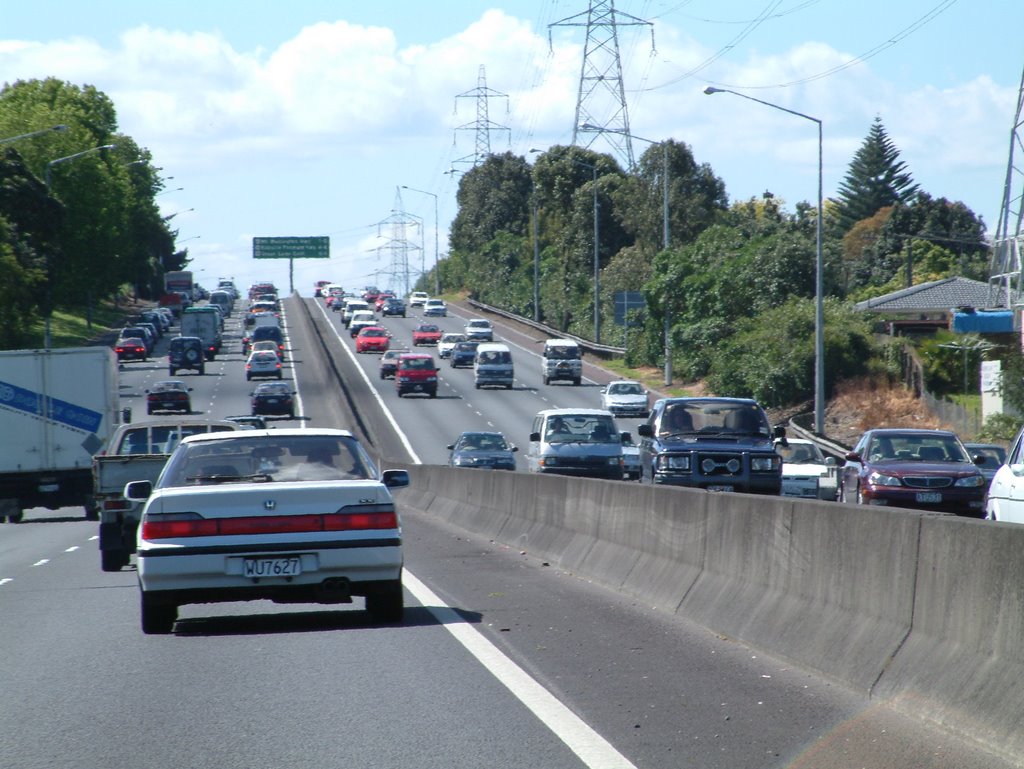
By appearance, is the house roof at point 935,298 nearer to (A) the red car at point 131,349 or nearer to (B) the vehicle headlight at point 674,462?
(A) the red car at point 131,349

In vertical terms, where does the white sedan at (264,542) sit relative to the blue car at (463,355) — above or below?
below

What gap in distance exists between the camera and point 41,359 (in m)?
31.8

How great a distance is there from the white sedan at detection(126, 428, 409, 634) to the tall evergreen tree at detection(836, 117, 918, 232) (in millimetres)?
146793

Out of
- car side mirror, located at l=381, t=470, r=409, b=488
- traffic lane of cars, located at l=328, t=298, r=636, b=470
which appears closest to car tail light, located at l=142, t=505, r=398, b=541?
car side mirror, located at l=381, t=470, r=409, b=488

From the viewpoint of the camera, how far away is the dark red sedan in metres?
24.5

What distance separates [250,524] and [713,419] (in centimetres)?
1355

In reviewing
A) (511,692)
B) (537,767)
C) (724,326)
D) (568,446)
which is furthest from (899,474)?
(724,326)

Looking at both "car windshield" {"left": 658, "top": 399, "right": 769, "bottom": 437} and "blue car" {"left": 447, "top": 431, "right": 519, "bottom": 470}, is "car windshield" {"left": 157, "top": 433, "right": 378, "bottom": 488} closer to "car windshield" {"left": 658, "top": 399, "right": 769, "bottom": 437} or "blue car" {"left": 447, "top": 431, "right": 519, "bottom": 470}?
"car windshield" {"left": 658, "top": 399, "right": 769, "bottom": 437}

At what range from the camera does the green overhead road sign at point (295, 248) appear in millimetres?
148375

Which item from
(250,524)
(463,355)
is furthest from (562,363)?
(250,524)

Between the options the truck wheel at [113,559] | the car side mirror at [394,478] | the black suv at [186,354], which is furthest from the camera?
the black suv at [186,354]

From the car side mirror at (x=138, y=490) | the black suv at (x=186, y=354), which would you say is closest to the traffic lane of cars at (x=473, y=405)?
the black suv at (x=186, y=354)

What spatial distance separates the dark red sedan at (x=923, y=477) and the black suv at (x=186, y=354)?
6482 centimetres

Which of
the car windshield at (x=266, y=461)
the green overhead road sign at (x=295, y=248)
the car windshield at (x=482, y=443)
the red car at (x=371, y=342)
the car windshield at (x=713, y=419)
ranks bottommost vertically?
the car windshield at (x=482, y=443)
